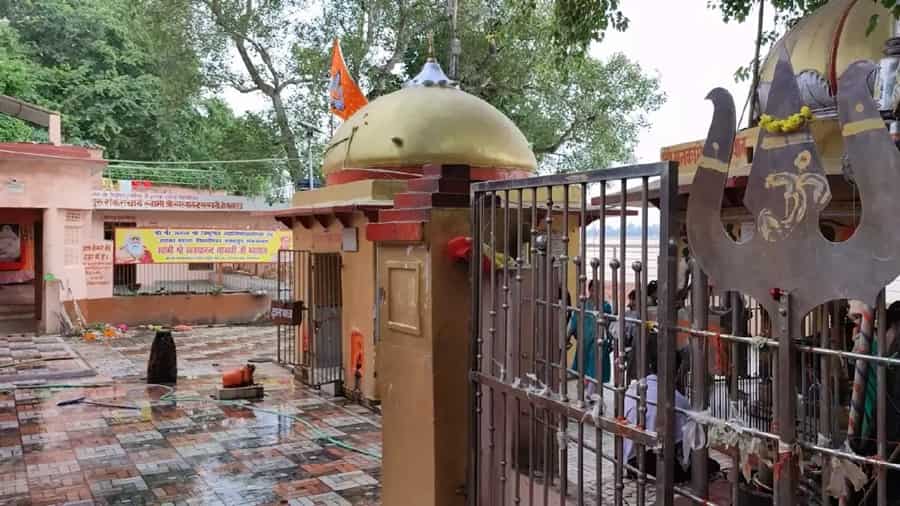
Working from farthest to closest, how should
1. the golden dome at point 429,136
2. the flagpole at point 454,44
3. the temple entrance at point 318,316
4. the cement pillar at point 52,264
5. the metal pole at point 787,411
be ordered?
the flagpole at point 454,44
the cement pillar at point 52,264
the temple entrance at point 318,316
the golden dome at point 429,136
the metal pole at point 787,411

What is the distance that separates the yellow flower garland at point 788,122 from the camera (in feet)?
7.45

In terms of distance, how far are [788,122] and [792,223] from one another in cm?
32

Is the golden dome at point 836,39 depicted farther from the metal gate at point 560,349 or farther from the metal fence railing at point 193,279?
the metal fence railing at point 193,279

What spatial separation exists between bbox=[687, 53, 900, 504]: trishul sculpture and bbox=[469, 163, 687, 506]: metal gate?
16cm

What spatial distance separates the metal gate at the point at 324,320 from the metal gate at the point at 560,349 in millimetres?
7753

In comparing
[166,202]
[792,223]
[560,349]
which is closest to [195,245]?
[166,202]

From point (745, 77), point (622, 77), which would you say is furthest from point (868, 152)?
point (622, 77)

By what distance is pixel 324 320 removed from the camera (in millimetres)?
12375

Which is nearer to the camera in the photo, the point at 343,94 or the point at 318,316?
the point at 318,316

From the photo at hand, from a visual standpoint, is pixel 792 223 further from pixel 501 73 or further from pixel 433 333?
pixel 501 73

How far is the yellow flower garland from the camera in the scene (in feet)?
7.45

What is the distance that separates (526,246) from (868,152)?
3.17 metres

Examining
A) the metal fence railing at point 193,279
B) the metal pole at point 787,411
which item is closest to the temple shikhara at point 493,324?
the metal pole at point 787,411

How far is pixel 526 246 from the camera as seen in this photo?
516 centimetres
